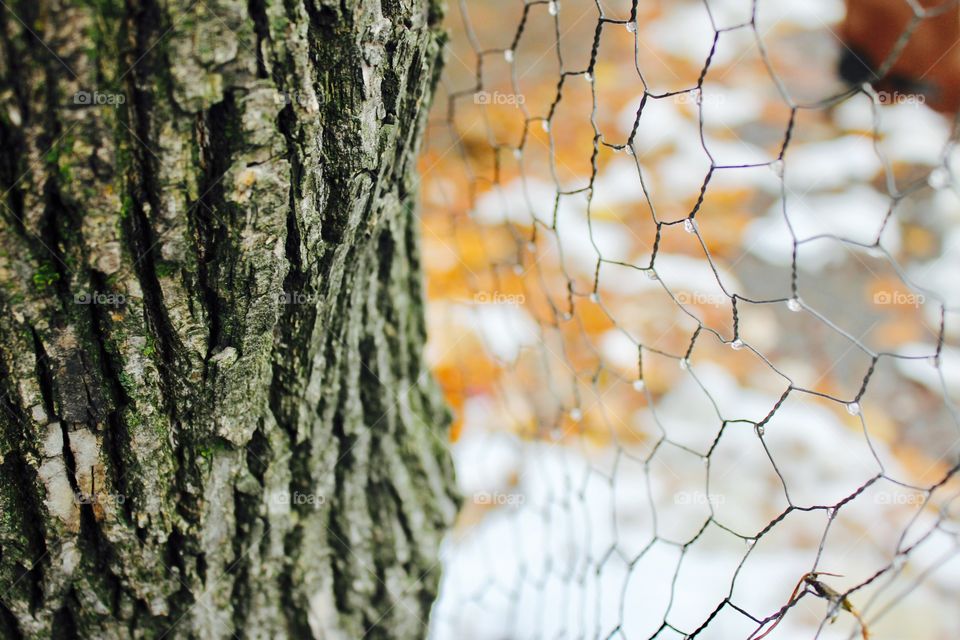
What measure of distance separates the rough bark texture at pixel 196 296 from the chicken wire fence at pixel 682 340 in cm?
29

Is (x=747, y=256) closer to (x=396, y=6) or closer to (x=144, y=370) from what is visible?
(x=396, y=6)

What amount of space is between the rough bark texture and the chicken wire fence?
286 millimetres

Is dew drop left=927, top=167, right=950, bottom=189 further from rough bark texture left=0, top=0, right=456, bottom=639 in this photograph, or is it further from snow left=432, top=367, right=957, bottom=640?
snow left=432, top=367, right=957, bottom=640

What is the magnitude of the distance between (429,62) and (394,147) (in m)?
0.09

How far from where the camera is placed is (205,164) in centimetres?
52

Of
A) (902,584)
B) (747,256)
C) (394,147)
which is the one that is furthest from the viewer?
(747,256)

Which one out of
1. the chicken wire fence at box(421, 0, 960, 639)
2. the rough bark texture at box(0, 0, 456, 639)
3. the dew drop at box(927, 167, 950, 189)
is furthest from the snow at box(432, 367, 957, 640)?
the dew drop at box(927, 167, 950, 189)

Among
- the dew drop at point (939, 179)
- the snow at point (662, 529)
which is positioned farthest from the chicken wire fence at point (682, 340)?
the dew drop at point (939, 179)

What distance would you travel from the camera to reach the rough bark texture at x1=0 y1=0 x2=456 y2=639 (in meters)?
0.47

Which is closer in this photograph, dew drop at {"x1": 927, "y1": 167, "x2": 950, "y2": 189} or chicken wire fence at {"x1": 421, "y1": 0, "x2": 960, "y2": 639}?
dew drop at {"x1": 927, "y1": 167, "x2": 950, "y2": 189}

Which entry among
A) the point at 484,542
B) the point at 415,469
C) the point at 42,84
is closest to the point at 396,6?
the point at 42,84

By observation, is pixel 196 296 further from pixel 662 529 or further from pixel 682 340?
pixel 682 340

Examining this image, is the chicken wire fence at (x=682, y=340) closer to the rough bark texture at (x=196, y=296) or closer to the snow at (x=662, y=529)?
the snow at (x=662, y=529)

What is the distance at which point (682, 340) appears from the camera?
1.56 meters
